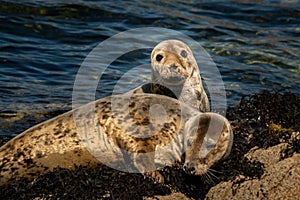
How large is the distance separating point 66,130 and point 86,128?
196 mm

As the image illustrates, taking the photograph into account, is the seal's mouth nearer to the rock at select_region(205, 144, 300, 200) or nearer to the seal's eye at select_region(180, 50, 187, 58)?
the seal's eye at select_region(180, 50, 187, 58)

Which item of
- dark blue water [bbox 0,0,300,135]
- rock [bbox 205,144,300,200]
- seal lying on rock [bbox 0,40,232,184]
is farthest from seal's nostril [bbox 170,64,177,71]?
rock [bbox 205,144,300,200]

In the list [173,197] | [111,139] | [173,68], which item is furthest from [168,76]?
[173,197]

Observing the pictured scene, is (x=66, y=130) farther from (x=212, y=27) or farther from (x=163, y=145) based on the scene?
(x=212, y=27)

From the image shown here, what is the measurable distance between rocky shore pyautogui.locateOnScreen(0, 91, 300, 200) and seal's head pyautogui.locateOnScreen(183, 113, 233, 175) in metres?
0.14

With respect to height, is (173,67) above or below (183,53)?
below

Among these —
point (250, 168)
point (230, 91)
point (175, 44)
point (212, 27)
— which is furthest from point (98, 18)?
point (250, 168)

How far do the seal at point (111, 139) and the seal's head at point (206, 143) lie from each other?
18 millimetres

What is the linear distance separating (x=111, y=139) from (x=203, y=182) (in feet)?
3.06

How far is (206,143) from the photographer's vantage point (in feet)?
16.3

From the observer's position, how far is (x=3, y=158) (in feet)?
18.0

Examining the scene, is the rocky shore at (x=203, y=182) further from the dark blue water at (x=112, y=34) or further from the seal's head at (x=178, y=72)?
the dark blue water at (x=112, y=34)

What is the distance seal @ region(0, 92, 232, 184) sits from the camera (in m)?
5.31

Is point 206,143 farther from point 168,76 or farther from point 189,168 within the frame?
point 168,76
